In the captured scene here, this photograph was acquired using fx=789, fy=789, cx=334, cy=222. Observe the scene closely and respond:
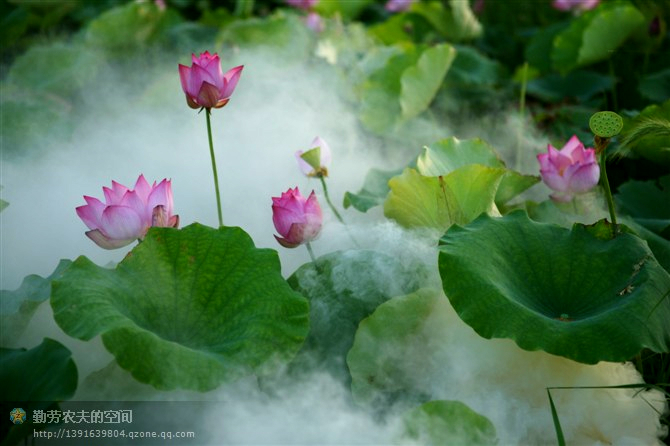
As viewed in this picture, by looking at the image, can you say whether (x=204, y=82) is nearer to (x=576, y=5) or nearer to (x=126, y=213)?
(x=126, y=213)

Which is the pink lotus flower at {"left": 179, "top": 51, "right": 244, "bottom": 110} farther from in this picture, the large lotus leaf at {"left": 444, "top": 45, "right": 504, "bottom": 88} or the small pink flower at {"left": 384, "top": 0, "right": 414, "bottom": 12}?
the small pink flower at {"left": 384, "top": 0, "right": 414, "bottom": 12}

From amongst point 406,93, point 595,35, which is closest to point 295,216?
point 406,93

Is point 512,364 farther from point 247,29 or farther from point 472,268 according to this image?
point 247,29

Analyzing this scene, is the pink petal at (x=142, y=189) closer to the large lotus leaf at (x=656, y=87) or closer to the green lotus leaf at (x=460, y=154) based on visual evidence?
the green lotus leaf at (x=460, y=154)

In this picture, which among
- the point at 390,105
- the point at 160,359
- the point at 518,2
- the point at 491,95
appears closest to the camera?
the point at 160,359

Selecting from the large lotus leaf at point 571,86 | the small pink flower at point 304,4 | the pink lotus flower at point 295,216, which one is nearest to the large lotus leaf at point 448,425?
the pink lotus flower at point 295,216

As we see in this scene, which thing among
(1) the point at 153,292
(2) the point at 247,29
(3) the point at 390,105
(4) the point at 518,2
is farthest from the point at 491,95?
(1) the point at 153,292

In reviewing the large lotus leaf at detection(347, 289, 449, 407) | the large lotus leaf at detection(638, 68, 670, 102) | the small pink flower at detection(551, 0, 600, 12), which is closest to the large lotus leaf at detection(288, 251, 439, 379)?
the large lotus leaf at detection(347, 289, 449, 407)
